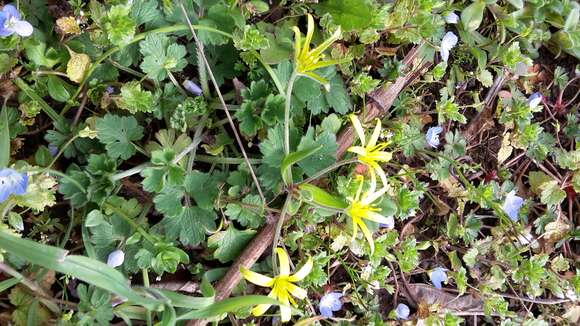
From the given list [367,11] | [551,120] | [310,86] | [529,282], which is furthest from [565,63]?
[310,86]

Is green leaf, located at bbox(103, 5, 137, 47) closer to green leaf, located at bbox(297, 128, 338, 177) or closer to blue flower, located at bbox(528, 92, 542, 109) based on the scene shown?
green leaf, located at bbox(297, 128, 338, 177)

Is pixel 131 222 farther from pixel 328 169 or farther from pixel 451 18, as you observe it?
pixel 451 18

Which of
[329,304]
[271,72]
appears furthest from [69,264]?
[329,304]

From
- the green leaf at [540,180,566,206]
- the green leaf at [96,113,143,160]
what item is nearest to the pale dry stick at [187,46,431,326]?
the green leaf at [96,113,143,160]

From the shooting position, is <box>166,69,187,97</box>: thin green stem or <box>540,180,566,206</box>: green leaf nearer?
<box>166,69,187,97</box>: thin green stem

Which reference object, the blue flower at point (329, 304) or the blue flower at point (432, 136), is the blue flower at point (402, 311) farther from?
the blue flower at point (432, 136)

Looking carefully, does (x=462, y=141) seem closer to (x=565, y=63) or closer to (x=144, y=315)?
(x=565, y=63)

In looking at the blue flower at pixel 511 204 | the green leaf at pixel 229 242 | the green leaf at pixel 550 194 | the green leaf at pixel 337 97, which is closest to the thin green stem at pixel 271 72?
the green leaf at pixel 337 97
